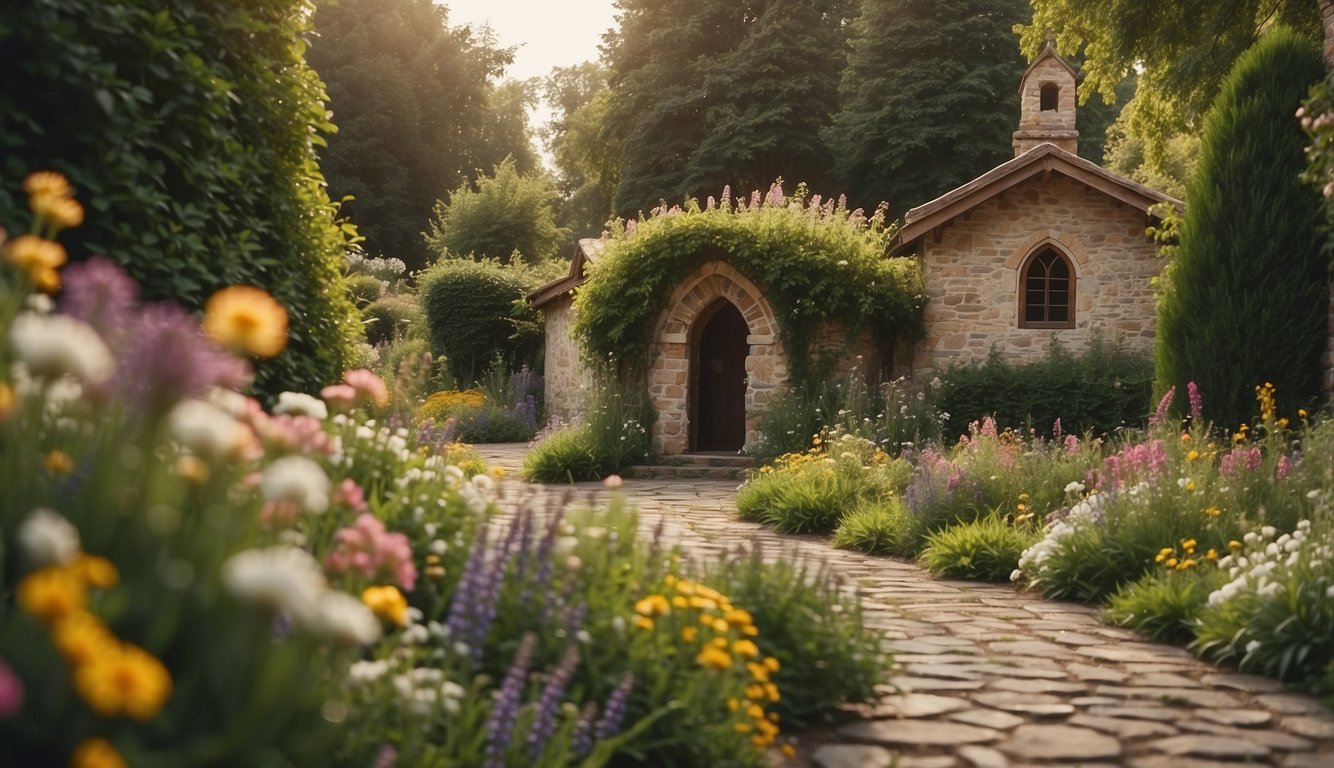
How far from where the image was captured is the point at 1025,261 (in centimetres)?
1720

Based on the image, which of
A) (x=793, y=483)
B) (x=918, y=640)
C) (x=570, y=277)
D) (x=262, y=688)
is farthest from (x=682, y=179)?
(x=262, y=688)

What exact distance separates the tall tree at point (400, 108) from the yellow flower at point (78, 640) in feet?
115

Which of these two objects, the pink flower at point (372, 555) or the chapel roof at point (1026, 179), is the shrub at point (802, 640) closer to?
the pink flower at point (372, 555)

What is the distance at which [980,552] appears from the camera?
316 inches

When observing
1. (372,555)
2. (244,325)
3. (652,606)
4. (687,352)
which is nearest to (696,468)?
(687,352)

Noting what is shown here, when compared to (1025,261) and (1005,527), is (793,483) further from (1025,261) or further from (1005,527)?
(1025,261)

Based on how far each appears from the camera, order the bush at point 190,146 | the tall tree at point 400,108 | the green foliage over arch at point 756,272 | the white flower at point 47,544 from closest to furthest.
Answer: the white flower at point 47,544 → the bush at point 190,146 → the green foliage over arch at point 756,272 → the tall tree at point 400,108

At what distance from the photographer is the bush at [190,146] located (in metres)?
4.34

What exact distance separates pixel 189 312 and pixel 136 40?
1108mm

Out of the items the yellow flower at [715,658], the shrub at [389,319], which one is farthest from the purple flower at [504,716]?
the shrub at [389,319]

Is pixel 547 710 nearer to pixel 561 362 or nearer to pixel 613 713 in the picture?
pixel 613 713

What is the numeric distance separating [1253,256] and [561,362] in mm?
13296

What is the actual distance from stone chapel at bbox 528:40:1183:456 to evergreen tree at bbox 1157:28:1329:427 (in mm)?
5839

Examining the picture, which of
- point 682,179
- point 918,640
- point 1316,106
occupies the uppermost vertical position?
point 682,179
